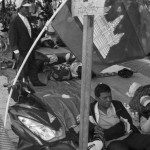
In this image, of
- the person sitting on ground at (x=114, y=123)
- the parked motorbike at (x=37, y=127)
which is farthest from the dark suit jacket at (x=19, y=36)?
the person sitting on ground at (x=114, y=123)

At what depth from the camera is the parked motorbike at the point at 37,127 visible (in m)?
3.58

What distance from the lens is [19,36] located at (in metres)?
6.96

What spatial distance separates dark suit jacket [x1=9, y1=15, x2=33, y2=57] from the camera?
271 inches

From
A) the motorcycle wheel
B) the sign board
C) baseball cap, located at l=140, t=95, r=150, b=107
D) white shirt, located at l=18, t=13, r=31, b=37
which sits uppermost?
the sign board

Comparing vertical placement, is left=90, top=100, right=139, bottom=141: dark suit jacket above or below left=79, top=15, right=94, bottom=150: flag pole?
below

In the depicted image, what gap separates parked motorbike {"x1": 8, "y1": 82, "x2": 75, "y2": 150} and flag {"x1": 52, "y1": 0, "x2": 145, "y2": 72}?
103 centimetres

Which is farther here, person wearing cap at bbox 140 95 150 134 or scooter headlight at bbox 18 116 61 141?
person wearing cap at bbox 140 95 150 134

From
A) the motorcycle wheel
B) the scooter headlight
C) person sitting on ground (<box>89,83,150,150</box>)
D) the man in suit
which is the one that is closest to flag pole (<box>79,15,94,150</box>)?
the motorcycle wheel

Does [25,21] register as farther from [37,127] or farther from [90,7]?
[90,7]

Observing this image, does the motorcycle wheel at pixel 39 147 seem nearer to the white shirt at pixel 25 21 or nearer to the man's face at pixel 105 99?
the man's face at pixel 105 99

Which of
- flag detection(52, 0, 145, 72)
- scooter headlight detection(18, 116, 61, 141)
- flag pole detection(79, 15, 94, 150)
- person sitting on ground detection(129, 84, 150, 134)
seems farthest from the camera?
flag detection(52, 0, 145, 72)

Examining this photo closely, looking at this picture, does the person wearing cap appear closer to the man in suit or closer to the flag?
the flag

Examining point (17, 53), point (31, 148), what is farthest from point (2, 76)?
point (31, 148)

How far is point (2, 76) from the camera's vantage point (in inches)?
336
